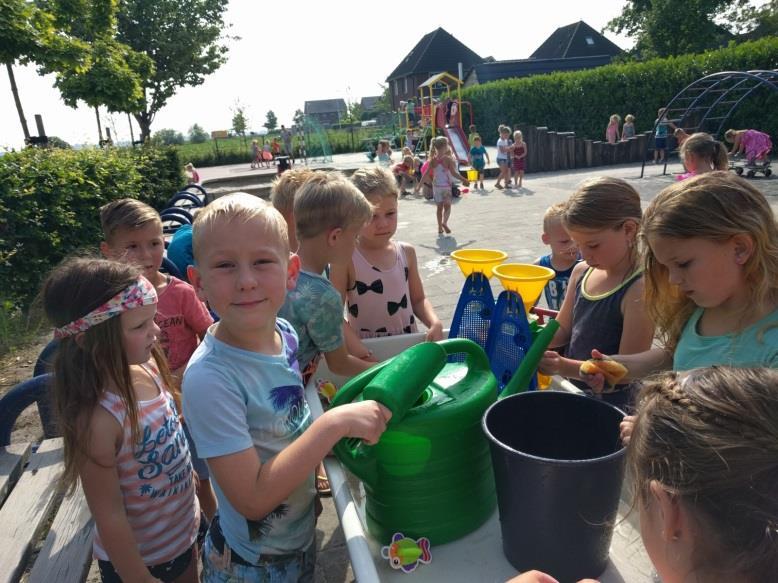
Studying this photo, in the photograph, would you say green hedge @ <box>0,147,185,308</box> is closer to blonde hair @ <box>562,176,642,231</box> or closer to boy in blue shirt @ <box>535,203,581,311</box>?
boy in blue shirt @ <box>535,203,581,311</box>

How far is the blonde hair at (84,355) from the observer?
127 cm

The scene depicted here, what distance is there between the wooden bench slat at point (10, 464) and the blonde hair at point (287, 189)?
144 cm

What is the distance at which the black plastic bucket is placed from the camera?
0.85 metres

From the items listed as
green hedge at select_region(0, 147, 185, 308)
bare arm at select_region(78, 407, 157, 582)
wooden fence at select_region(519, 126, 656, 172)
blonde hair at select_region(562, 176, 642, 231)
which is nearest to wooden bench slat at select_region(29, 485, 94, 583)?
bare arm at select_region(78, 407, 157, 582)

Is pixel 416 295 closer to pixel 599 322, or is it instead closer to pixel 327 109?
pixel 599 322

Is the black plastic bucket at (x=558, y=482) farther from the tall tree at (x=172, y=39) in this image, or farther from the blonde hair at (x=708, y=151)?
the tall tree at (x=172, y=39)

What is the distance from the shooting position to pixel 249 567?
1.17 metres

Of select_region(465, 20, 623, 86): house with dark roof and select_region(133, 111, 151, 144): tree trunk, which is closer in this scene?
select_region(133, 111, 151, 144): tree trunk

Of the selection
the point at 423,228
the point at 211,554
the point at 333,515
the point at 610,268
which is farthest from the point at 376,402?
the point at 423,228

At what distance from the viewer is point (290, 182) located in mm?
2459

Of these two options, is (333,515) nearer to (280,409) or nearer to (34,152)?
(280,409)

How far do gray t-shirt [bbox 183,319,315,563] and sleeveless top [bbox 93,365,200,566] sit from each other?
0.31m

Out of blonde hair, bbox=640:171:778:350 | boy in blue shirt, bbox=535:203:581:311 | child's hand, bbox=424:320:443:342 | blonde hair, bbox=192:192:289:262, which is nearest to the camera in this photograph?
blonde hair, bbox=192:192:289:262

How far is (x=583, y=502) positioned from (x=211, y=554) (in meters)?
0.87
